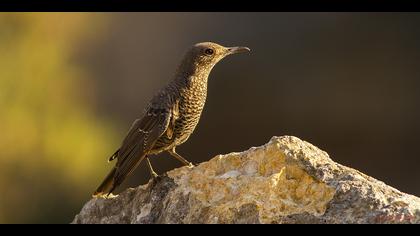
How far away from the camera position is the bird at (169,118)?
591 cm

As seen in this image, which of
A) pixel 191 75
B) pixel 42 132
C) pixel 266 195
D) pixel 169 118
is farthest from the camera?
pixel 42 132

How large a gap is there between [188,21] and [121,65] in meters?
1.61

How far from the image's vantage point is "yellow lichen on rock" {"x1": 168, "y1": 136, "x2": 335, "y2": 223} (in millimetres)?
4445

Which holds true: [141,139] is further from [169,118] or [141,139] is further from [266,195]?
[266,195]

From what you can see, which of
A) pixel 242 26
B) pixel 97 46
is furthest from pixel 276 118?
pixel 97 46

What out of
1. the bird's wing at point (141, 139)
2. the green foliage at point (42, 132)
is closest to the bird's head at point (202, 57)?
the bird's wing at point (141, 139)

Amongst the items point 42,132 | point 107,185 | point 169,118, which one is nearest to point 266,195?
point 107,185

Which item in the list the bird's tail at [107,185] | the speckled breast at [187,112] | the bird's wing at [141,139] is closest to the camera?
the bird's tail at [107,185]

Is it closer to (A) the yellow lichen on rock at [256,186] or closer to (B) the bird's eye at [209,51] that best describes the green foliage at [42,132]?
(B) the bird's eye at [209,51]

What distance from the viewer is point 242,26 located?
50.0ft

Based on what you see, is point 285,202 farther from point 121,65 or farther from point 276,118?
point 121,65

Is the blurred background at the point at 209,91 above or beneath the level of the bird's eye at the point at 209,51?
beneath

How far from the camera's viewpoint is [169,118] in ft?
20.5

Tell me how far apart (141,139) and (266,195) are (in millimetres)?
1799
